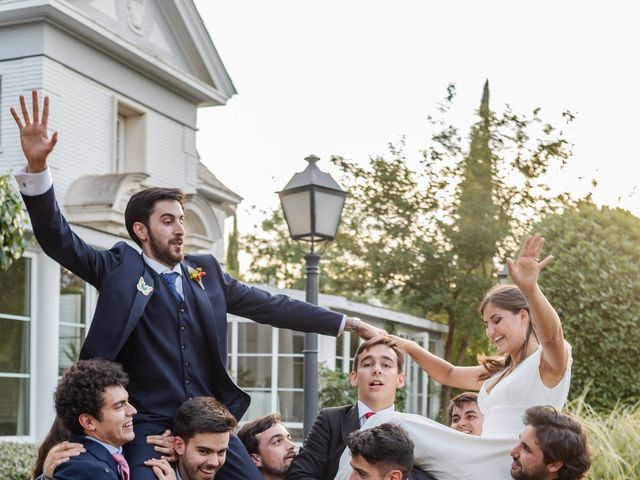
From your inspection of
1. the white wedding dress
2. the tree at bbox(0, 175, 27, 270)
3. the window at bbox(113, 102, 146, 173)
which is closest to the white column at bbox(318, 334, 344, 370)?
the window at bbox(113, 102, 146, 173)

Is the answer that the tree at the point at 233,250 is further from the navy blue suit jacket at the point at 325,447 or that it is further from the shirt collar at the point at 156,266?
the shirt collar at the point at 156,266

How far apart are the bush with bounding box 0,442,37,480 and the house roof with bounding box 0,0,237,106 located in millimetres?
6537

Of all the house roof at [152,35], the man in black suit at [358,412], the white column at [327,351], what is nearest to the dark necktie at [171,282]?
the man in black suit at [358,412]

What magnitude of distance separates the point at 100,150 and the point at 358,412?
39.4ft

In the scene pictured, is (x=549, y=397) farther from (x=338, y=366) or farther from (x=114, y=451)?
(x=338, y=366)

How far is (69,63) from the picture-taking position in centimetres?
1534

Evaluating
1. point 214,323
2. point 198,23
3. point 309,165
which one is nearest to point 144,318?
point 214,323

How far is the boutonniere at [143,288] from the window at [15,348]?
1021cm

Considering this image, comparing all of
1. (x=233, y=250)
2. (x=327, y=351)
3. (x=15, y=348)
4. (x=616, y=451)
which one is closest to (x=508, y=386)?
(x=616, y=451)

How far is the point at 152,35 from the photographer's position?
57.9ft

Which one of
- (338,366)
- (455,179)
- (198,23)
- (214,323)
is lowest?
(338,366)

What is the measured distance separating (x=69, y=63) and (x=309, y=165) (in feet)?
25.2

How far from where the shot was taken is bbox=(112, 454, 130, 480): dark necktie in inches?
156

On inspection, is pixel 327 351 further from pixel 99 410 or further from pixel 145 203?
pixel 99 410
